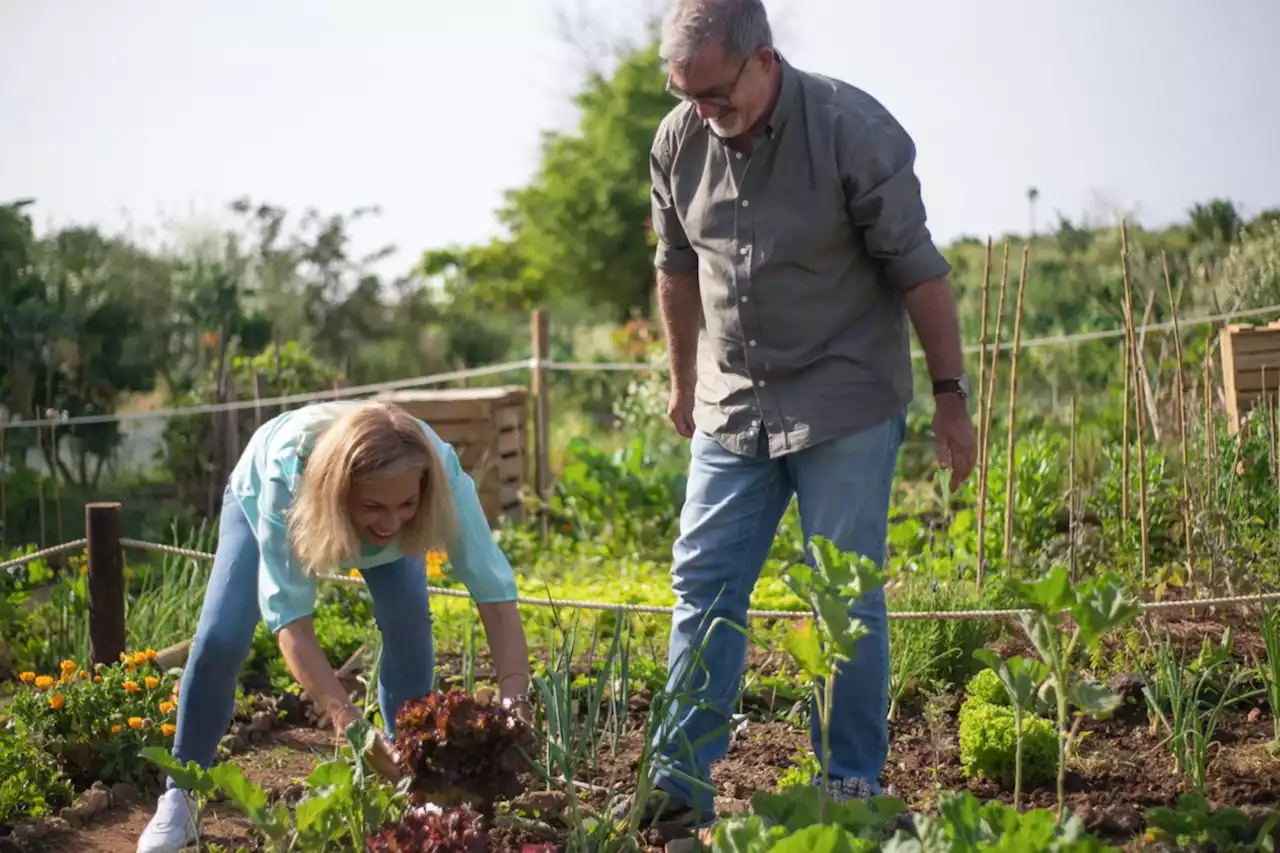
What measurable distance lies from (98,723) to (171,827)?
2.38 ft

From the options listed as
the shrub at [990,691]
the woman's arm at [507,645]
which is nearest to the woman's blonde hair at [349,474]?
the woman's arm at [507,645]

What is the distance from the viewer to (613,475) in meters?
5.98

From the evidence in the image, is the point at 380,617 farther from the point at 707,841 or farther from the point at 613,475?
the point at 613,475

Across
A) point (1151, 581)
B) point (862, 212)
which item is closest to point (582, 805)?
Result: point (862, 212)

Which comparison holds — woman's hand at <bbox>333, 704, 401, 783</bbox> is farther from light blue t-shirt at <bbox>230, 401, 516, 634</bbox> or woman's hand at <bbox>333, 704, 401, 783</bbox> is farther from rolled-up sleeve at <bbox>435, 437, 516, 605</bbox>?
rolled-up sleeve at <bbox>435, 437, 516, 605</bbox>

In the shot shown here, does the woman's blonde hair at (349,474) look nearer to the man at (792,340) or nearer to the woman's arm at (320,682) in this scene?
the woman's arm at (320,682)

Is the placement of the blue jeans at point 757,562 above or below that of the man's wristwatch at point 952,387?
below

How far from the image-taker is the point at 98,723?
3.33 metres

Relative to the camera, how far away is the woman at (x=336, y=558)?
2.46 metres

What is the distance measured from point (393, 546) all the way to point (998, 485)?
2867 mm

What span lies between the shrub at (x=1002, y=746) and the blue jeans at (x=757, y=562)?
33 cm

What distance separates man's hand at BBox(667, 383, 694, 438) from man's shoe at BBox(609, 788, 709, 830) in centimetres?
86

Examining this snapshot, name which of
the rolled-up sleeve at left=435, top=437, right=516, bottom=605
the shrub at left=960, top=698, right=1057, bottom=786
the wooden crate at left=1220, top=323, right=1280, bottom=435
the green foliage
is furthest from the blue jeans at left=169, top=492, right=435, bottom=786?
the green foliage

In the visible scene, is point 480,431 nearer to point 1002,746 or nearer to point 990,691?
point 990,691
